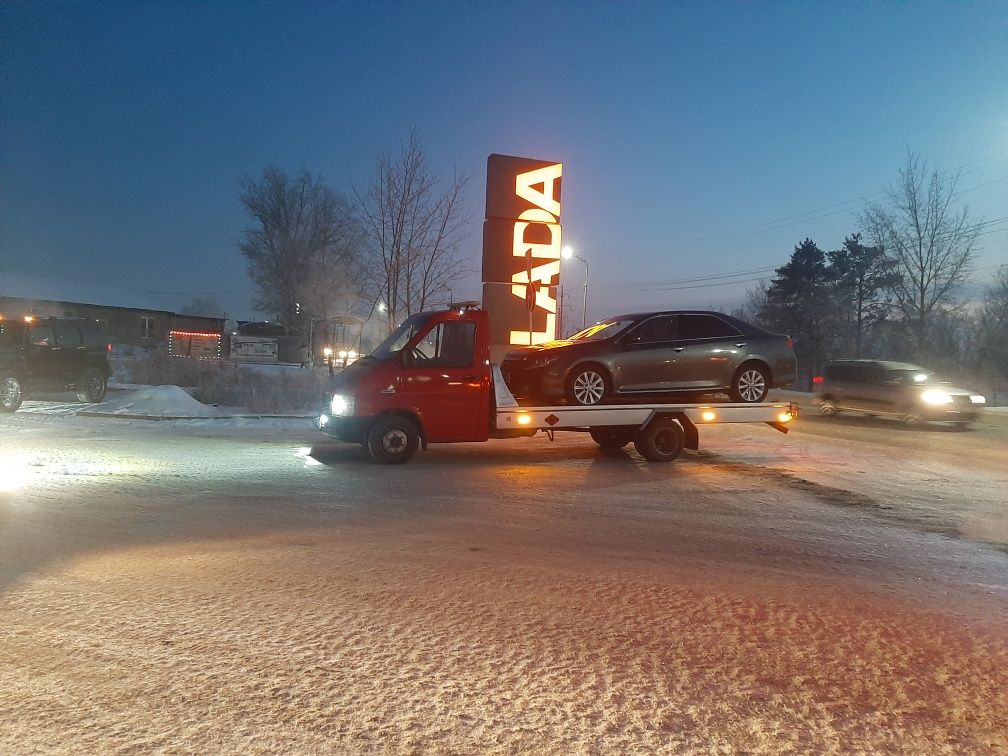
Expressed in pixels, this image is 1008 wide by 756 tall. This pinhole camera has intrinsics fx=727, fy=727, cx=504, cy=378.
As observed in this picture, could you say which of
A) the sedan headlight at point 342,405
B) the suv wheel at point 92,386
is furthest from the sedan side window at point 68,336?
the sedan headlight at point 342,405

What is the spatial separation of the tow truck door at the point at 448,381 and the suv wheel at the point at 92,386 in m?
11.8

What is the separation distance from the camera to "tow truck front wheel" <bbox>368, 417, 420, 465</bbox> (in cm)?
1021

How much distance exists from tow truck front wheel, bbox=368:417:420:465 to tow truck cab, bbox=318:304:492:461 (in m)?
Answer: 0.01

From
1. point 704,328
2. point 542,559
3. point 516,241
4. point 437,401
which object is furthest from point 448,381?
point 516,241

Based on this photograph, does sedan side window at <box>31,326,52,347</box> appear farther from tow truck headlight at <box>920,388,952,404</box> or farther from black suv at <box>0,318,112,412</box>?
tow truck headlight at <box>920,388,952,404</box>

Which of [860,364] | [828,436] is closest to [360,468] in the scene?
[828,436]

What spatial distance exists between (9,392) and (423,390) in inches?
435

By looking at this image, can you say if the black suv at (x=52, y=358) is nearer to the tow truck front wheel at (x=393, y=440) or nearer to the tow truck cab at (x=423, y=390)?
the tow truck cab at (x=423, y=390)

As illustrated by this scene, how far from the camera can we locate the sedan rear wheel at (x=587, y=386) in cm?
1048

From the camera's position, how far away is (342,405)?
33.4 ft

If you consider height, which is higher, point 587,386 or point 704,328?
point 704,328

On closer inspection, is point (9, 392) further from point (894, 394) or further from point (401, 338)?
point (894, 394)

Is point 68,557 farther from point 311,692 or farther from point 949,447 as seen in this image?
point 949,447

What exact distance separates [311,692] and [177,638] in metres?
1.09
